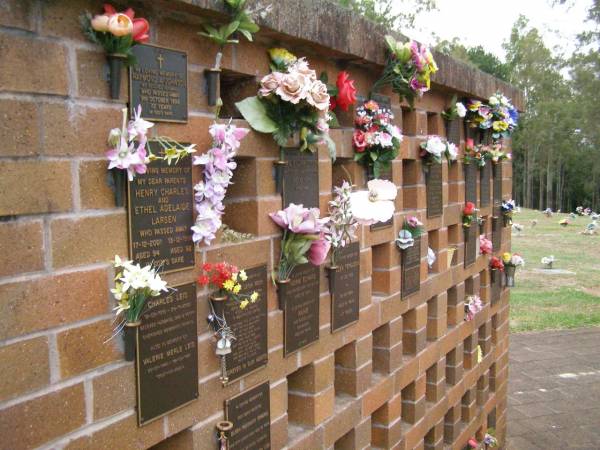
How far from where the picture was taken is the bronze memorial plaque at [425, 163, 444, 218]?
3332mm

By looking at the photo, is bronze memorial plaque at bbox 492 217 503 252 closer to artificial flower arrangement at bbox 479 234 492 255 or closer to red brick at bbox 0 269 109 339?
artificial flower arrangement at bbox 479 234 492 255

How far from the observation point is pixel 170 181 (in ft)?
5.31

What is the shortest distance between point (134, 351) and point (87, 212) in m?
0.37

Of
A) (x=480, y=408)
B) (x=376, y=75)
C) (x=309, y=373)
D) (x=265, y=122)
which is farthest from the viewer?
(x=480, y=408)

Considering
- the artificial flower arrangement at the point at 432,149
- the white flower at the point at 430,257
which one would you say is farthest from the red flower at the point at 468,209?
the artificial flower arrangement at the point at 432,149

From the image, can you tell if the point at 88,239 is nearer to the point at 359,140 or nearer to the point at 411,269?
the point at 359,140

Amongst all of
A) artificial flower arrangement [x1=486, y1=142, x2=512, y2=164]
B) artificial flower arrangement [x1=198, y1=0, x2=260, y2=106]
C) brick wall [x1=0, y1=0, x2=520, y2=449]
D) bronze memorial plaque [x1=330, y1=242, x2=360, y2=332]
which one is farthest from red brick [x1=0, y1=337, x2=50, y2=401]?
artificial flower arrangement [x1=486, y1=142, x2=512, y2=164]

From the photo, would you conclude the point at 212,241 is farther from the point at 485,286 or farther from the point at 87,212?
the point at 485,286

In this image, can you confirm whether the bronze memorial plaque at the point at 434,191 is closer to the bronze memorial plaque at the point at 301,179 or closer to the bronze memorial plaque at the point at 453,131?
the bronze memorial plaque at the point at 453,131

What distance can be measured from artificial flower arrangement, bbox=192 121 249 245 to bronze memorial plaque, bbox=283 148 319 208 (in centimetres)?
39

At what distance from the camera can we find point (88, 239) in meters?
1.42

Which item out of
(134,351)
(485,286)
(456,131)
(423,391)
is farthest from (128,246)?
Answer: (485,286)

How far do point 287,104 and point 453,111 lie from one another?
1.80 m

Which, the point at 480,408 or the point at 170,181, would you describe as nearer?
the point at 170,181
